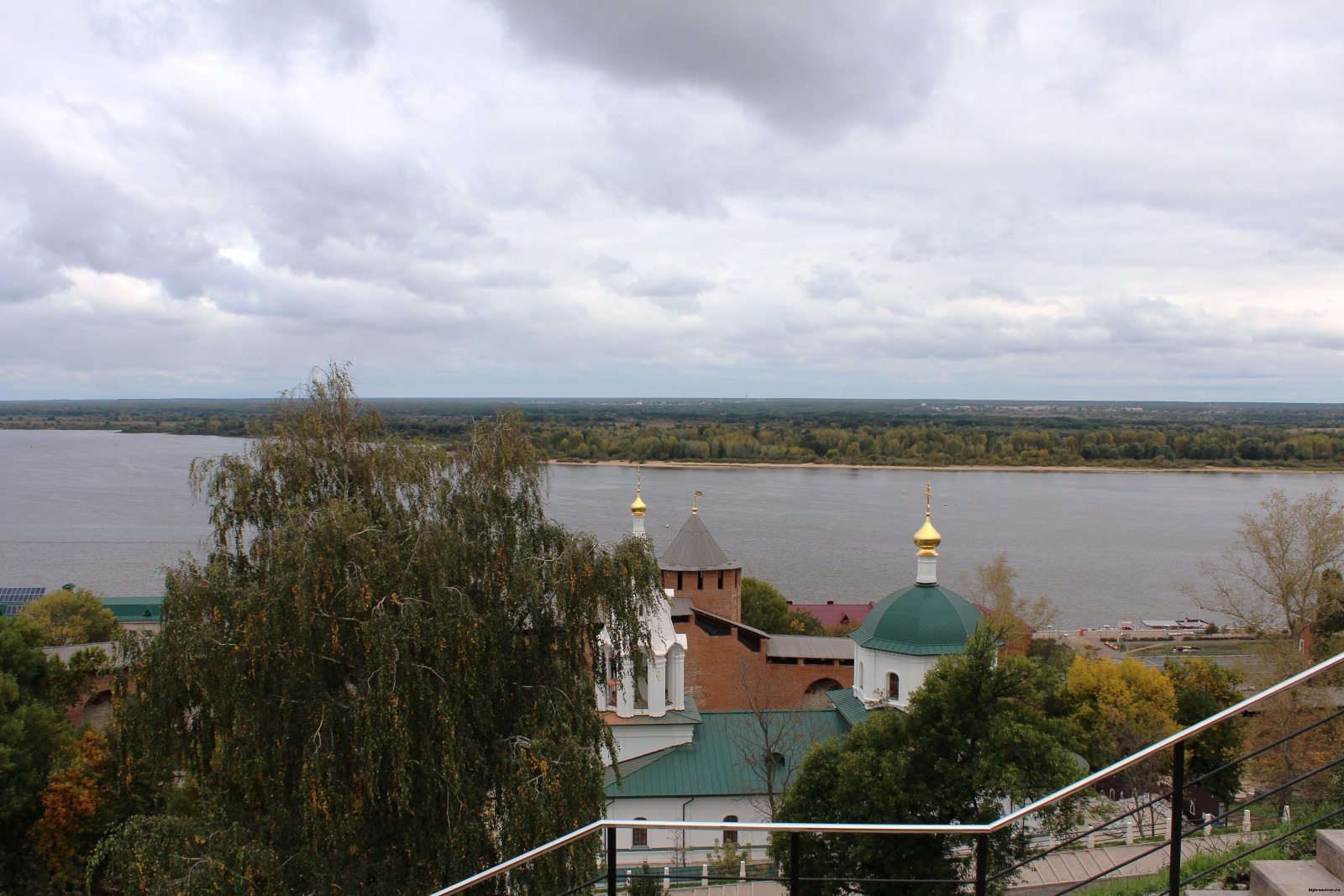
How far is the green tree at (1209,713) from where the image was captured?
13305 millimetres

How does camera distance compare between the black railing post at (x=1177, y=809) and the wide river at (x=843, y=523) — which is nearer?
the black railing post at (x=1177, y=809)

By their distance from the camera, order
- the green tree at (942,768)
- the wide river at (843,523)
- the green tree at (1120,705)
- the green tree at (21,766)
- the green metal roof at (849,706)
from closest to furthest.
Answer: the green tree at (942,768) → the green tree at (21,766) → the green metal roof at (849,706) → the green tree at (1120,705) → the wide river at (843,523)

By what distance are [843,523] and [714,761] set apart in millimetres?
30894

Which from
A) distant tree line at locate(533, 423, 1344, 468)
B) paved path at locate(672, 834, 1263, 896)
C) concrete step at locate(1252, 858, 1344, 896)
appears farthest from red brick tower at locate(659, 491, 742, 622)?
distant tree line at locate(533, 423, 1344, 468)

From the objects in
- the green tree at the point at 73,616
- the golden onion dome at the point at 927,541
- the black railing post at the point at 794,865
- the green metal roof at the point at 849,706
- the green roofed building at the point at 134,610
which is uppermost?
the black railing post at the point at 794,865

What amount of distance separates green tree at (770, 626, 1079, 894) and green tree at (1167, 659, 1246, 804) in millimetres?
6221

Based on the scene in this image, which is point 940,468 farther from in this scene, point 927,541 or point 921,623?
point 921,623

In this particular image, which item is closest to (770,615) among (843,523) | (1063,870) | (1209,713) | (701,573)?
(701,573)

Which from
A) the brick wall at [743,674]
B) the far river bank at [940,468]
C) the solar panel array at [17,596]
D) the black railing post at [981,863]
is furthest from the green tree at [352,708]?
the far river bank at [940,468]

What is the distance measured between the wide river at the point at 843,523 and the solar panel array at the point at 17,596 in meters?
2.99

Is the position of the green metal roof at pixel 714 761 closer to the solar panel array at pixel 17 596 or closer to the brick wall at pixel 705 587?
the brick wall at pixel 705 587

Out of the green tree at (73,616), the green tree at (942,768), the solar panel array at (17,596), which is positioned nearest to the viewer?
the green tree at (942,768)

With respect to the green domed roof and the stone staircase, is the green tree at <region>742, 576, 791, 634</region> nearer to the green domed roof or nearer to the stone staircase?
the green domed roof

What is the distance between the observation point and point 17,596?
2786cm
